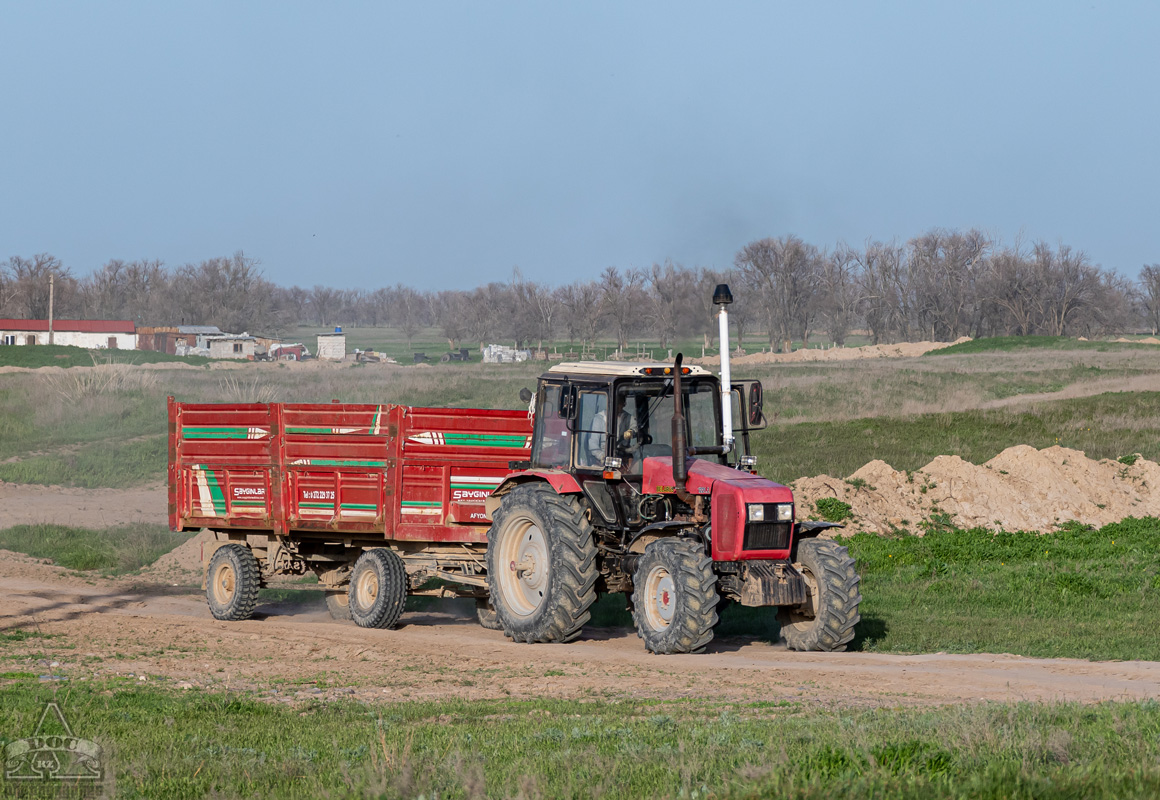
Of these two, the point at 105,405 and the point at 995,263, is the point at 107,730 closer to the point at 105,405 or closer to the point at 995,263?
the point at 105,405

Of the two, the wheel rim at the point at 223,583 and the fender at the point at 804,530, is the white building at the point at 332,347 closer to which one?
the wheel rim at the point at 223,583

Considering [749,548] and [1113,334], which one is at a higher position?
[1113,334]

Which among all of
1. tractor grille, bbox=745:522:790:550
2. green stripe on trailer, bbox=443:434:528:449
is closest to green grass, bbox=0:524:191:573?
green stripe on trailer, bbox=443:434:528:449

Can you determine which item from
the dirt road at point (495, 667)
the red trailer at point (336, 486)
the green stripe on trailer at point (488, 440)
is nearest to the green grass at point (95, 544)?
the red trailer at point (336, 486)

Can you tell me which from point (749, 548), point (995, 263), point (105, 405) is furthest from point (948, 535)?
point (995, 263)

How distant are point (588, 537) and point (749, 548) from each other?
1694 mm

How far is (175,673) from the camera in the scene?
9859 mm

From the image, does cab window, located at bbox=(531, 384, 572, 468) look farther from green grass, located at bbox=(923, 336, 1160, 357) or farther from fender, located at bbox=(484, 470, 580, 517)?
green grass, located at bbox=(923, 336, 1160, 357)

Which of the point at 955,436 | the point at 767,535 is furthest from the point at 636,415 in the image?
the point at 955,436

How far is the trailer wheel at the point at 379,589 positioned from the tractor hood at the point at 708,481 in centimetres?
363

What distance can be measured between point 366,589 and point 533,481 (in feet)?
9.60

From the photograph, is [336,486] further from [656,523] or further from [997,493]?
[997,493]

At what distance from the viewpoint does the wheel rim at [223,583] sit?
14.9 metres

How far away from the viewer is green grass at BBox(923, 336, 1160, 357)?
67.9m
